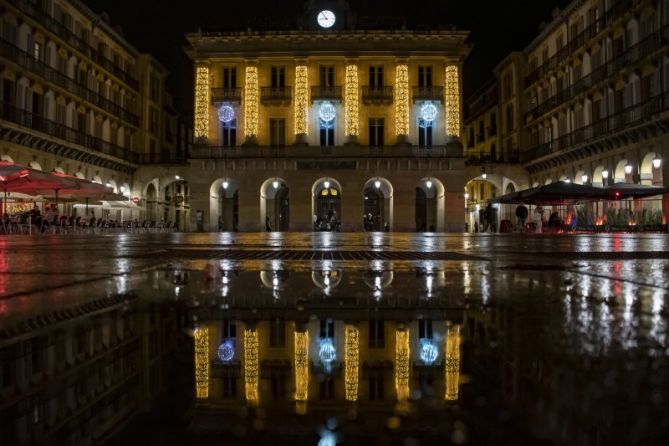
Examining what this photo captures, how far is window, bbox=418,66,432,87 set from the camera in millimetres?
42116

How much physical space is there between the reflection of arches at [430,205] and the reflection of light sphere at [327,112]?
777 centimetres

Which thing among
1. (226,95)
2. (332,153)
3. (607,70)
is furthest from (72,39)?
(607,70)

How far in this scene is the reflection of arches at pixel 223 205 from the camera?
4219cm

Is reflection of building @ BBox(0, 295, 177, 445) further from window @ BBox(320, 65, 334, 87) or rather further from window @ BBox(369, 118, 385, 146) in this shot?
window @ BBox(320, 65, 334, 87)

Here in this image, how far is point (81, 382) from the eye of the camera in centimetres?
130

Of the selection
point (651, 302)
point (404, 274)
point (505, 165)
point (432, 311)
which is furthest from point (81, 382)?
point (505, 165)

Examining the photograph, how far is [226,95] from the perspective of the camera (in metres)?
42.0

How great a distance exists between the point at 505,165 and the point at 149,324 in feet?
148

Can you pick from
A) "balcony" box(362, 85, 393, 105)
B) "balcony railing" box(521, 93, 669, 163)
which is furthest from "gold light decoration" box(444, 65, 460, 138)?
"balcony railing" box(521, 93, 669, 163)

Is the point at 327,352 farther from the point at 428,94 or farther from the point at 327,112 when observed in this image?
the point at 428,94

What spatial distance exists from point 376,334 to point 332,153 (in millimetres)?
39809

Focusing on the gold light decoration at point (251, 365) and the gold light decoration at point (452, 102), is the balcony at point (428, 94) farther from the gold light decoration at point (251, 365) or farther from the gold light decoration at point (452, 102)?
the gold light decoration at point (251, 365)

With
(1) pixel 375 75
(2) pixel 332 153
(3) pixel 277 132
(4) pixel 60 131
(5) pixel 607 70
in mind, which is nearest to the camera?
(5) pixel 607 70

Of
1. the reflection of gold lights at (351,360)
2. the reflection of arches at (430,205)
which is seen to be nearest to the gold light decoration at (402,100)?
the reflection of arches at (430,205)
